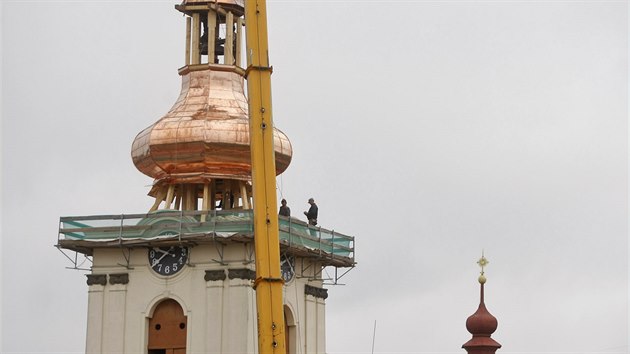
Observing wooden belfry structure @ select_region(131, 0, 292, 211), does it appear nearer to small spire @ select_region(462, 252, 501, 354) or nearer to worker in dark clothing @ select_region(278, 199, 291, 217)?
worker in dark clothing @ select_region(278, 199, 291, 217)

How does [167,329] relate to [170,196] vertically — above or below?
below

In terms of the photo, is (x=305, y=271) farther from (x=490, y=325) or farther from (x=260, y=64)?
(x=490, y=325)

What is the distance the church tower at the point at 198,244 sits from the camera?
2554 inches

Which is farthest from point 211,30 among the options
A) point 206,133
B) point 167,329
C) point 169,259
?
point 167,329

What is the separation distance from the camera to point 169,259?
2596 inches

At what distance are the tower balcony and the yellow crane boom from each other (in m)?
6.57

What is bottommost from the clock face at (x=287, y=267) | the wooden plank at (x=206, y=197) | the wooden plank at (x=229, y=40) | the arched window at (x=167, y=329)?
the arched window at (x=167, y=329)

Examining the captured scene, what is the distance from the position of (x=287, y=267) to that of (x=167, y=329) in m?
4.31

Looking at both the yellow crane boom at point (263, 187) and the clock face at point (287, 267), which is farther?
the clock face at point (287, 267)

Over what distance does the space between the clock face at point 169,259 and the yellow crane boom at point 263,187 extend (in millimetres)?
8349

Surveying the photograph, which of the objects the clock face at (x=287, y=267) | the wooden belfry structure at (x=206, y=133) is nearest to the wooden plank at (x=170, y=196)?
the wooden belfry structure at (x=206, y=133)

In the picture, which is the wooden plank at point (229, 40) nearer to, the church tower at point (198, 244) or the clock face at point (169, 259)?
the church tower at point (198, 244)

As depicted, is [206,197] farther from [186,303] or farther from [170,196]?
[186,303]

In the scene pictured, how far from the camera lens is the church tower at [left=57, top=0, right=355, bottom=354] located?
6488 cm
